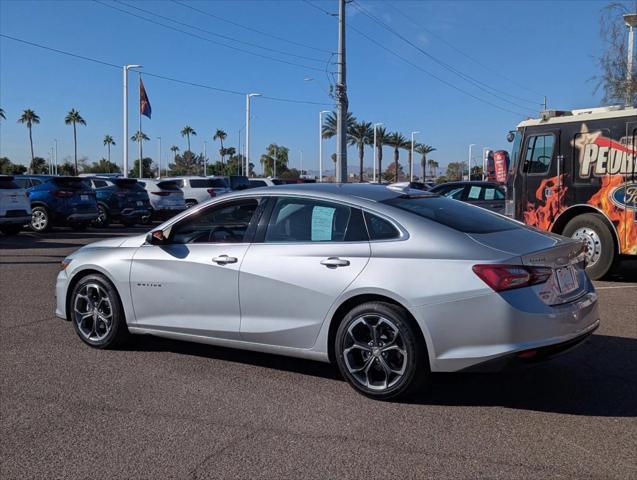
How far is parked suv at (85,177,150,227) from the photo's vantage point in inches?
770

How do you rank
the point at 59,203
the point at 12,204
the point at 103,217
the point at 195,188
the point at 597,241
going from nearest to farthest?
the point at 597,241
the point at 12,204
the point at 59,203
the point at 103,217
the point at 195,188

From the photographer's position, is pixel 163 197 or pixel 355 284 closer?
pixel 355 284

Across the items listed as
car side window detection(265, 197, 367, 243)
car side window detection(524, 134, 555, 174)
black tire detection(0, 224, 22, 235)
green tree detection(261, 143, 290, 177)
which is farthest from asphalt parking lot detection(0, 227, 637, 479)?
green tree detection(261, 143, 290, 177)

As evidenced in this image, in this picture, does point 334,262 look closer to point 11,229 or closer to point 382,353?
point 382,353

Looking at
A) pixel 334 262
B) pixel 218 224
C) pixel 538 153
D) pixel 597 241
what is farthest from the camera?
pixel 538 153

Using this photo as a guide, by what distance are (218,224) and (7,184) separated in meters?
12.3

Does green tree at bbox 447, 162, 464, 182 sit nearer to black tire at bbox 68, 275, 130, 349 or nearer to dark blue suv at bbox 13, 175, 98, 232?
dark blue suv at bbox 13, 175, 98, 232

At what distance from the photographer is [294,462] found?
349cm

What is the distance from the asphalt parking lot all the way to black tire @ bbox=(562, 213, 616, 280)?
3761 millimetres

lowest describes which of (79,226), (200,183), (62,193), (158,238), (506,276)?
(79,226)

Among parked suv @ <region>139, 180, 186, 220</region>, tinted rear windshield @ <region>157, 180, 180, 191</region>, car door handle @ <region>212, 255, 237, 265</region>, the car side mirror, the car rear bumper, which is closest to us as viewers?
the car rear bumper

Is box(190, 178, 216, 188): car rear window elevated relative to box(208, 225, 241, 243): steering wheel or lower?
elevated

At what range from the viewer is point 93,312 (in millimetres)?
5797

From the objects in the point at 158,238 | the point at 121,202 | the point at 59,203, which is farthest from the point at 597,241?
the point at 121,202
